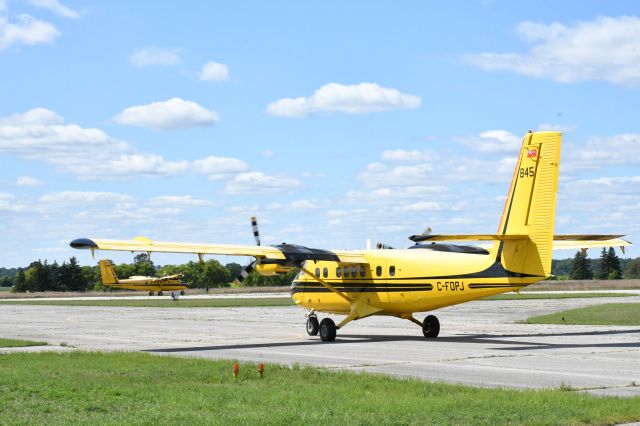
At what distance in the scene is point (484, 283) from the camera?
29.5 metres

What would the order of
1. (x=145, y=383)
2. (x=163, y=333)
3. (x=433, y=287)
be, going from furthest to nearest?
(x=163, y=333) < (x=433, y=287) < (x=145, y=383)

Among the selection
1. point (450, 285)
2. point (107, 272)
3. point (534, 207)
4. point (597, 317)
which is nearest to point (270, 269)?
point (450, 285)

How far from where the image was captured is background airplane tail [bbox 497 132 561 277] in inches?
1107

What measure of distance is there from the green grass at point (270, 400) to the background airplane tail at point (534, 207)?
9.30 meters

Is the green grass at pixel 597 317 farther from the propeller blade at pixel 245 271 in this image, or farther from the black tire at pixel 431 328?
the propeller blade at pixel 245 271

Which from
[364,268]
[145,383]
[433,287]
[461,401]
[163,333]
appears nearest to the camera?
[461,401]

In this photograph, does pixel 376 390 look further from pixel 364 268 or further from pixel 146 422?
pixel 364 268

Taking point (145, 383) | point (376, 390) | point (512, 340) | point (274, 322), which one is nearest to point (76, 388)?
point (145, 383)

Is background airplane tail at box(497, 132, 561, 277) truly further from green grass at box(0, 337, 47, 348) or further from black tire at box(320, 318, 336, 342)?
green grass at box(0, 337, 47, 348)

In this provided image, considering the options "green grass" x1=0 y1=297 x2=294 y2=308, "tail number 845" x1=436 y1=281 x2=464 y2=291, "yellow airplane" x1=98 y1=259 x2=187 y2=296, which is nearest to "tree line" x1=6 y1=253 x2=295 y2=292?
"yellow airplane" x1=98 y1=259 x2=187 y2=296

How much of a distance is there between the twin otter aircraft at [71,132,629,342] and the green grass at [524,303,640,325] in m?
7.88

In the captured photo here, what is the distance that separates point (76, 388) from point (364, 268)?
16.7 meters

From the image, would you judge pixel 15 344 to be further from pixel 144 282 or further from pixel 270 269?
pixel 144 282

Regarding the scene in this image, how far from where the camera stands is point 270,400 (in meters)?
17.2
